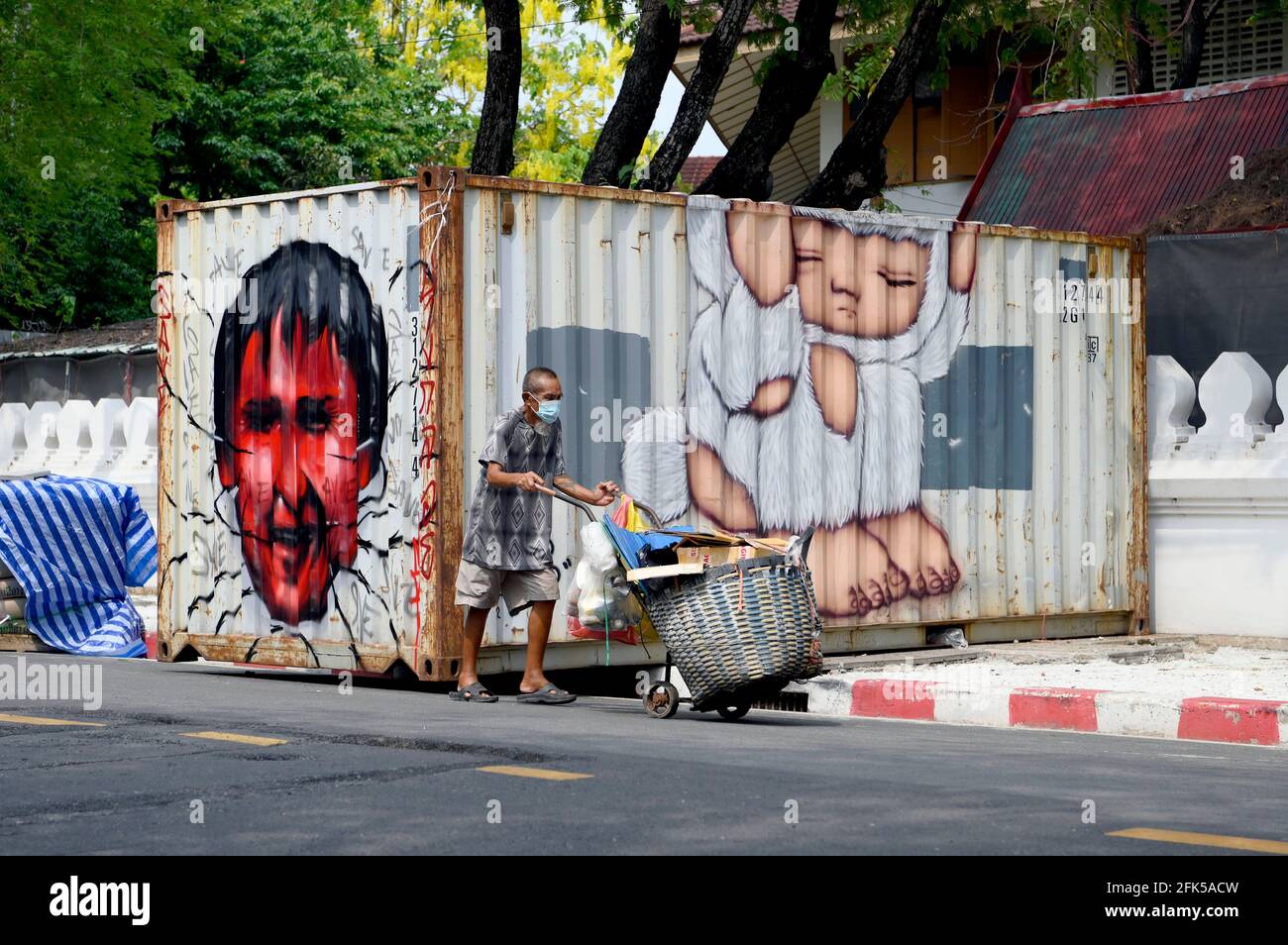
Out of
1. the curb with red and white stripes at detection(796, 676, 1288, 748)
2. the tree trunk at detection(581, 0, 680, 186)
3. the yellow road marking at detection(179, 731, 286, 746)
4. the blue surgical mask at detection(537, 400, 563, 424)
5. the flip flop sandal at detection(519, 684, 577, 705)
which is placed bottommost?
the curb with red and white stripes at detection(796, 676, 1288, 748)

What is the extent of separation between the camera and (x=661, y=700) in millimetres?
8508

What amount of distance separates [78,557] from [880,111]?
7.68 m

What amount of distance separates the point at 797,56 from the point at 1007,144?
2.63 meters

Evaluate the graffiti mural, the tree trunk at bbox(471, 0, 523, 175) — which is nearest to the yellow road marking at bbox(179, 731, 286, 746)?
the graffiti mural

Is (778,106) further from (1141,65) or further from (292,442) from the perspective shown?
(1141,65)

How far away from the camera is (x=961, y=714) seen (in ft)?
30.0

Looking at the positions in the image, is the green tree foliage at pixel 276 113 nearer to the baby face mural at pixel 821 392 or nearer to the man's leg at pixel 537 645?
the baby face mural at pixel 821 392

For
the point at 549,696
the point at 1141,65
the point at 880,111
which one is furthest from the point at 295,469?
the point at 1141,65

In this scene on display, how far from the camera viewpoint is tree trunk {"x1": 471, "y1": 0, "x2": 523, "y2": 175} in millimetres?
15664

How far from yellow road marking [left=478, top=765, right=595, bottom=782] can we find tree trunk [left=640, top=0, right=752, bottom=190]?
9.19 m

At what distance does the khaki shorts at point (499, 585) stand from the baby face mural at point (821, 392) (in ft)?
4.13

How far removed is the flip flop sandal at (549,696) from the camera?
29.3ft

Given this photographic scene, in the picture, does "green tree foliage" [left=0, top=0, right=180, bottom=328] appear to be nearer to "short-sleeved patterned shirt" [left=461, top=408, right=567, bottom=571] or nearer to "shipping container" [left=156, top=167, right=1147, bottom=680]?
"shipping container" [left=156, top=167, right=1147, bottom=680]

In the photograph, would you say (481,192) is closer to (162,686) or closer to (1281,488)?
(162,686)
